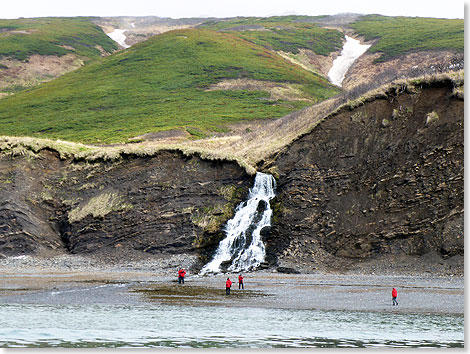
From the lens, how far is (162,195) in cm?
5050

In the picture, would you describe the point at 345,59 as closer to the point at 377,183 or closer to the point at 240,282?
the point at 377,183

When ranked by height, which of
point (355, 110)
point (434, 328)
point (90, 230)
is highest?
point (355, 110)

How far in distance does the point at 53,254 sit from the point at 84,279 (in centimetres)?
1023

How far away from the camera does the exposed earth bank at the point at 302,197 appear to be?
42188 mm

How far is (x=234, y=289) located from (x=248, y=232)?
478 inches

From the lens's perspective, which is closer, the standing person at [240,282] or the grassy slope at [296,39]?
the standing person at [240,282]

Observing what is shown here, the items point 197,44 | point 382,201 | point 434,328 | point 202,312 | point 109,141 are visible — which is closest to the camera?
point 434,328

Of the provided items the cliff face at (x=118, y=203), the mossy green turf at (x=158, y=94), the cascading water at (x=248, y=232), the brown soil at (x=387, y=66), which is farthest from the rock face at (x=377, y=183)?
the brown soil at (x=387, y=66)

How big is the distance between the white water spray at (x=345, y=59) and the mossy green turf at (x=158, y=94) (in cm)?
1063

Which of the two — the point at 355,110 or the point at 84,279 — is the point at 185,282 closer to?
the point at 84,279

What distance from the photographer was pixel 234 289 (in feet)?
116

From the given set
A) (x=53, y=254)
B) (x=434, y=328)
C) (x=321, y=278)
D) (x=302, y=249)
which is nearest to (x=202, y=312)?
(x=434, y=328)

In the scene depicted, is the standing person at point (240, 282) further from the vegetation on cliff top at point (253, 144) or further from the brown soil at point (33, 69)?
the brown soil at point (33, 69)

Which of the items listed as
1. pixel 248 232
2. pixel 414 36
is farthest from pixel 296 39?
pixel 248 232
